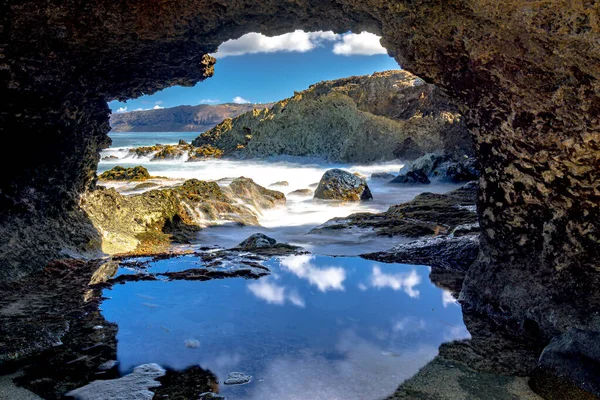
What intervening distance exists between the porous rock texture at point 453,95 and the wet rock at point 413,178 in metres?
11.7

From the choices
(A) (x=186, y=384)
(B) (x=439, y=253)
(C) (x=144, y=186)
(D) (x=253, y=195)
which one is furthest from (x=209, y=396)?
(C) (x=144, y=186)

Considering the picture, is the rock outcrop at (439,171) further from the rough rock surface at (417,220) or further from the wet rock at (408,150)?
the wet rock at (408,150)

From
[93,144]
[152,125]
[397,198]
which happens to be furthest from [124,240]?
[152,125]

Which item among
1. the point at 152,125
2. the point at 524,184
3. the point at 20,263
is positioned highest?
the point at 152,125

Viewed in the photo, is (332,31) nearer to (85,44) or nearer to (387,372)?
(85,44)

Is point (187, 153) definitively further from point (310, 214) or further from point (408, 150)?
point (310, 214)

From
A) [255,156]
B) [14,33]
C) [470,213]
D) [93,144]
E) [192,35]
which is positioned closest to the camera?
[14,33]

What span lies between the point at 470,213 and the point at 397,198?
5.62 m

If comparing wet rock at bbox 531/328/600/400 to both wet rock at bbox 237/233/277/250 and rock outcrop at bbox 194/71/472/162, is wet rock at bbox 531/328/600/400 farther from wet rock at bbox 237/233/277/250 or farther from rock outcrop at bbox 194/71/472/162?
rock outcrop at bbox 194/71/472/162

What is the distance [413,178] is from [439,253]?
11.2m

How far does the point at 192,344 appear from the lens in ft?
9.16

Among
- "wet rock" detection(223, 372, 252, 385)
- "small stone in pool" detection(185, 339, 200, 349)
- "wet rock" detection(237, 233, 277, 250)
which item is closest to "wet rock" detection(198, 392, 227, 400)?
"wet rock" detection(223, 372, 252, 385)

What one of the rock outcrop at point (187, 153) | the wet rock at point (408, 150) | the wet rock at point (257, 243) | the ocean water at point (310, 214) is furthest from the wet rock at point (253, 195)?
the rock outcrop at point (187, 153)

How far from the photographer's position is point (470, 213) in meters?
7.21
